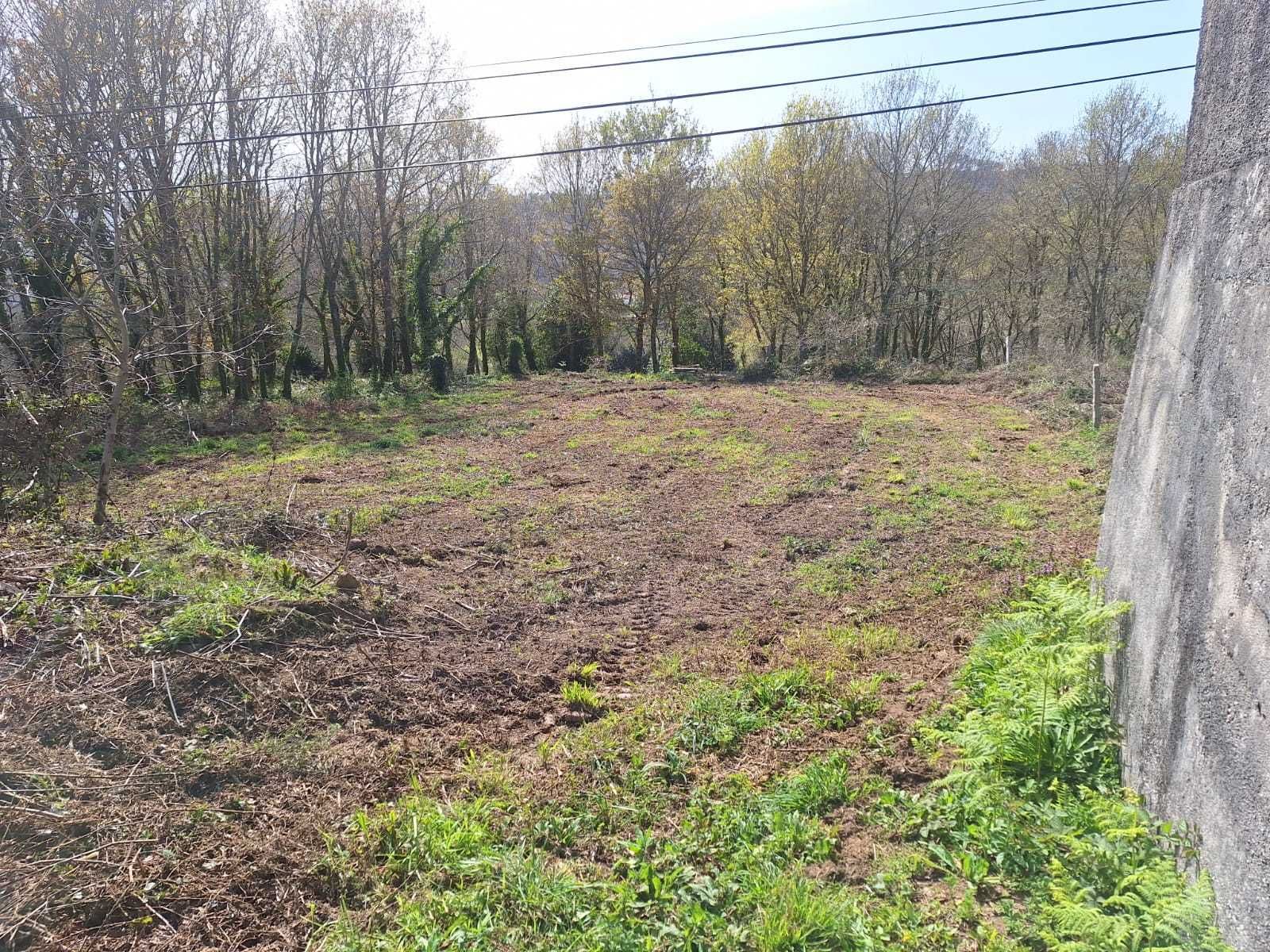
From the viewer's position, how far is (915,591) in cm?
627

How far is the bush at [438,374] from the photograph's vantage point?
71.3ft

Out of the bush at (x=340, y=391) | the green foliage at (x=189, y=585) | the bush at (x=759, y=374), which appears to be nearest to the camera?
the green foliage at (x=189, y=585)

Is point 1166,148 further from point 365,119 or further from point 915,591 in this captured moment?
point 365,119

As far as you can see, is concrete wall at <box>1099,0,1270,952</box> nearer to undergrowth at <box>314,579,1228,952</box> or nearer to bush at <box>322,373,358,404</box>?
undergrowth at <box>314,579,1228,952</box>

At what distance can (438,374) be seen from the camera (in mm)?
21812

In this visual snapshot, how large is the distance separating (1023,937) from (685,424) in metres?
13.1

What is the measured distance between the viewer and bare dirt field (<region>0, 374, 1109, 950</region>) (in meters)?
3.10

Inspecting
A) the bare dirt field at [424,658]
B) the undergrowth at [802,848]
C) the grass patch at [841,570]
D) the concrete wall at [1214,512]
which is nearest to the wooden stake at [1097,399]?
the bare dirt field at [424,658]

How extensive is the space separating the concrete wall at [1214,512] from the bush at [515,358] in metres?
25.1

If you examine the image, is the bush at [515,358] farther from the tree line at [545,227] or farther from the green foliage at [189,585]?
the green foliage at [189,585]

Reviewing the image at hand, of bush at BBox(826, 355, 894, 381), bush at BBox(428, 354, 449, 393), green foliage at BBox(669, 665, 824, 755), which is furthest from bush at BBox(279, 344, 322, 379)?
green foliage at BBox(669, 665, 824, 755)

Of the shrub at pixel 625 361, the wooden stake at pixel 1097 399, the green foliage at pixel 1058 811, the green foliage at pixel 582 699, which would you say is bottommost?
the green foliage at pixel 582 699

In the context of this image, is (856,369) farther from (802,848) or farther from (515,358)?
(802,848)

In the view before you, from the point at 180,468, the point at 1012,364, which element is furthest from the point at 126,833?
the point at 1012,364
